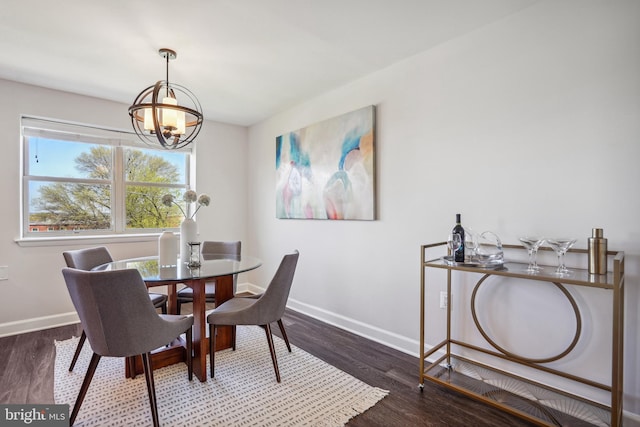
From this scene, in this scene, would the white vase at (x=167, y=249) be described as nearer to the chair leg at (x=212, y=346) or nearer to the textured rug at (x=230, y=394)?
the chair leg at (x=212, y=346)

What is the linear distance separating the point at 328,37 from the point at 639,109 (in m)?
1.82

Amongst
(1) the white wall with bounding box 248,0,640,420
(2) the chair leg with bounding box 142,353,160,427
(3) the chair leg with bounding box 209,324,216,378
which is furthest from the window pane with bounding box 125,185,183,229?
(2) the chair leg with bounding box 142,353,160,427

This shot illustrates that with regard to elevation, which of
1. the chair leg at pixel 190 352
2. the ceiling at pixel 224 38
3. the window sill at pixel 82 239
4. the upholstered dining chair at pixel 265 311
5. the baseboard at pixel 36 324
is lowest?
the baseboard at pixel 36 324

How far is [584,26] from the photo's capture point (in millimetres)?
1767

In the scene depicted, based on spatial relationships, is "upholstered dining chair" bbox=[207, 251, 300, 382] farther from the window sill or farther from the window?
the window

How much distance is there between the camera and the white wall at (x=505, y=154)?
5.49 feet

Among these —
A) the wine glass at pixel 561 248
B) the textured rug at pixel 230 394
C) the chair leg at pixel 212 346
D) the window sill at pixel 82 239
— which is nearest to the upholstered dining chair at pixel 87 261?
the textured rug at pixel 230 394

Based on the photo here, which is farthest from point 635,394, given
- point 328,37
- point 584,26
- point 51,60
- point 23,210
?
point 23,210

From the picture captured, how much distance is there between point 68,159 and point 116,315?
264cm

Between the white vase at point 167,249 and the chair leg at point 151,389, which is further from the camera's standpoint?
the white vase at point 167,249

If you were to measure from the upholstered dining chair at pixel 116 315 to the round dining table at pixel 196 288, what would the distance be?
28 centimetres

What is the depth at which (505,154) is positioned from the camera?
81.4 inches

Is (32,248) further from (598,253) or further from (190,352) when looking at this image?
(598,253)

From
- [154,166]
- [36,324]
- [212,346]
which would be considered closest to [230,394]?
[212,346]
